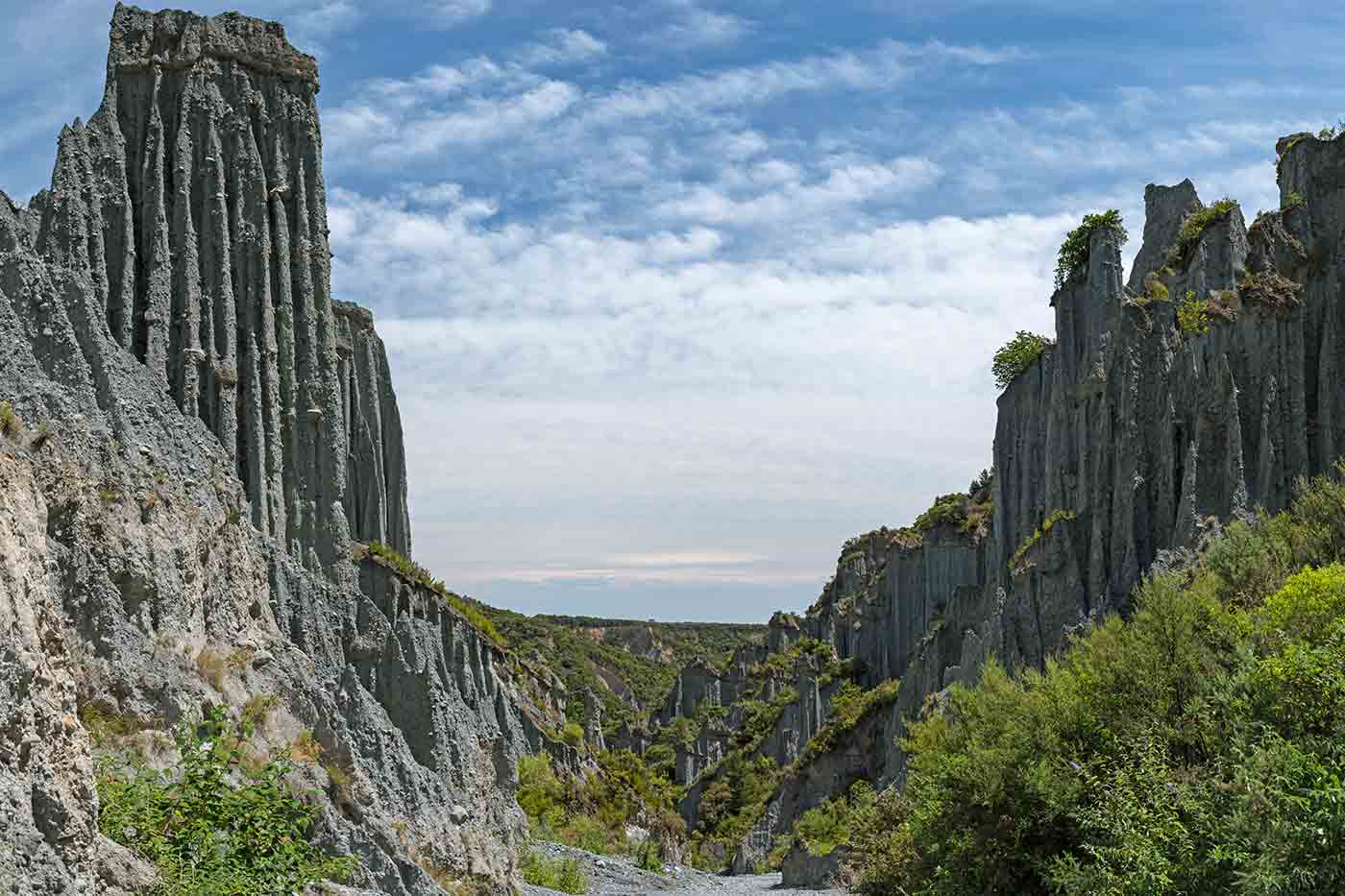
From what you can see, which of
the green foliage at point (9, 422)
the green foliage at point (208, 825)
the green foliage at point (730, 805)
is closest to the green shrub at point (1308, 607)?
the green foliage at point (208, 825)

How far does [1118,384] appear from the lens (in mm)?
46312

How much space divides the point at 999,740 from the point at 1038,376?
3168 centimetres

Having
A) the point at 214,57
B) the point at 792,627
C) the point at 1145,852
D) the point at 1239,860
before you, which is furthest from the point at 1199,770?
the point at 792,627

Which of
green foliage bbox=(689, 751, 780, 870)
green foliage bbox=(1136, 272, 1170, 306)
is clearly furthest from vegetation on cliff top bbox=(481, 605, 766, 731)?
green foliage bbox=(1136, 272, 1170, 306)

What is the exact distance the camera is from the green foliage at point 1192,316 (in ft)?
142

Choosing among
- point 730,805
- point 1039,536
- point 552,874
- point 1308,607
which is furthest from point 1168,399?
point 730,805

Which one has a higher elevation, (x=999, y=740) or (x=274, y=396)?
(x=274, y=396)

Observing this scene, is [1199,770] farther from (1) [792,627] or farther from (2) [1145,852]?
(1) [792,627]

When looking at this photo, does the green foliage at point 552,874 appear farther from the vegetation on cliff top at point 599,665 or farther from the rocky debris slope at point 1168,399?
the vegetation on cliff top at point 599,665

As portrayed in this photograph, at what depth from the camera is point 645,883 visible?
55688mm

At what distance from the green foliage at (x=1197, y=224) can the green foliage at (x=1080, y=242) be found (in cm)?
343

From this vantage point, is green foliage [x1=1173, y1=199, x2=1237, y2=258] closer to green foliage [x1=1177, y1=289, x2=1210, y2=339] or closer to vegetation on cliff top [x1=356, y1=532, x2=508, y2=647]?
green foliage [x1=1177, y1=289, x2=1210, y2=339]

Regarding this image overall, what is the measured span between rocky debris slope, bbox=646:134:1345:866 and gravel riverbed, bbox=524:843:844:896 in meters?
8.60

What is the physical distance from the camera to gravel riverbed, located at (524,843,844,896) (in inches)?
2031
